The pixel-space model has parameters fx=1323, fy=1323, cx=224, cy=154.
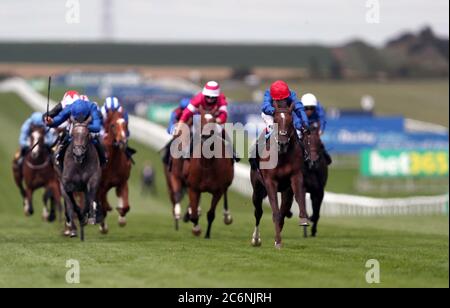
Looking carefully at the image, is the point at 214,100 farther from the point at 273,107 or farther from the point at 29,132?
the point at 29,132

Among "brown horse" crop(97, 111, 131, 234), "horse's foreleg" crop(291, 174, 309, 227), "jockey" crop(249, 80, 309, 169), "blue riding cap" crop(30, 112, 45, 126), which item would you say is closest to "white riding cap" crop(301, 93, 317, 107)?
"brown horse" crop(97, 111, 131, 234)

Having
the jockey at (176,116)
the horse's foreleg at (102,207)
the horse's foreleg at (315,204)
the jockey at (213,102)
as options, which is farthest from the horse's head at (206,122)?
the jockey at (176,116)

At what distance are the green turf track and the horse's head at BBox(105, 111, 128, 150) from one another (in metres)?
1.46

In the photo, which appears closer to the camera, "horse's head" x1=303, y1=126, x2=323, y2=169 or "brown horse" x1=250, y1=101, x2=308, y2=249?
"brown horse" x1=250, y1=101, x2=308, y2=249

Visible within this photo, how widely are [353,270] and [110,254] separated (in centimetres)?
340

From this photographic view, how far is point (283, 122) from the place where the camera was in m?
15.8

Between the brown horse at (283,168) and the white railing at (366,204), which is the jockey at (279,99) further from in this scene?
the white railing at (366,204)

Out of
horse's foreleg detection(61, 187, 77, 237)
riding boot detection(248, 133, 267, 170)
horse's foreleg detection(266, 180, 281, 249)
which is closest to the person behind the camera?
horse's foreleg detection(266, 180, 281, 249)

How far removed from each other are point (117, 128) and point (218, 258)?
580 centimetres

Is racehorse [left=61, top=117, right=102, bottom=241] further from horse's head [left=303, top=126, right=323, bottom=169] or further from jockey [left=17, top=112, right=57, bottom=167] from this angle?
jockey [left=17, top=112, right=57, bottom=167]

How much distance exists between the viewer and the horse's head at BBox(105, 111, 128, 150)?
20.3m

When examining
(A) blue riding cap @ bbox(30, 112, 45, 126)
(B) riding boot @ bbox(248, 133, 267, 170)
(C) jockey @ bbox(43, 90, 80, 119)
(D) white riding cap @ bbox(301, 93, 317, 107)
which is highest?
(A) blue riding cap @ bbox(30, 112, 45, 126)

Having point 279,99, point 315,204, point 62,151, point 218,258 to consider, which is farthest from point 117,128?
point 218,258
